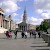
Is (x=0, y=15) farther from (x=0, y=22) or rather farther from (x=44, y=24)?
(x=44, y=24)

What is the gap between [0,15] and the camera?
4601 inches

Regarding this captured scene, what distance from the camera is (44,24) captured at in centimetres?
16975

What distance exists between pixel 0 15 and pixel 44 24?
197ft

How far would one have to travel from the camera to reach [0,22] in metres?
115

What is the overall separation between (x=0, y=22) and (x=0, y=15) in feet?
13.6

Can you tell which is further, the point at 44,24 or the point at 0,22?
the point at 44,24

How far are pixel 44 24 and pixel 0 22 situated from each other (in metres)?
61.3

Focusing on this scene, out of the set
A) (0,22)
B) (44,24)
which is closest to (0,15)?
(0,22)

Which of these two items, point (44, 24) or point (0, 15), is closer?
point (0, 15)
